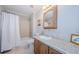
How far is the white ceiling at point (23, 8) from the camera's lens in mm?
1353

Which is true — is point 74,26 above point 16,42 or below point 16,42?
above

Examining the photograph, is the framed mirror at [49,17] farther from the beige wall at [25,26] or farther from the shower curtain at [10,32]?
the shower curtain at [10,32]

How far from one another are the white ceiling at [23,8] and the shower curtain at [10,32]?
0.08 m

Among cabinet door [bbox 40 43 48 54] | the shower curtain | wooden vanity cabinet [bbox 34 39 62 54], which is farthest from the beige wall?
cabinet door [bbox 40 43 48 54]

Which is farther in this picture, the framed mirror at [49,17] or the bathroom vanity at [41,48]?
the framed mirror at [49,17]

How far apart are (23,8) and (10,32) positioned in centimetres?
39

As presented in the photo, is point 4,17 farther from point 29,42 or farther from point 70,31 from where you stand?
point 70,31

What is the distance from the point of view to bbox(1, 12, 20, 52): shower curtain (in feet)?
4.54

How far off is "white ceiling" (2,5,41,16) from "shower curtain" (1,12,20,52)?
82 mm

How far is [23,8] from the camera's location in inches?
54.3

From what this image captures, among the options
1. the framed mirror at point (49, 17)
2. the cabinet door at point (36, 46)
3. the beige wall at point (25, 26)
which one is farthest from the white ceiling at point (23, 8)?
the cabinet door at point (36, 46)
